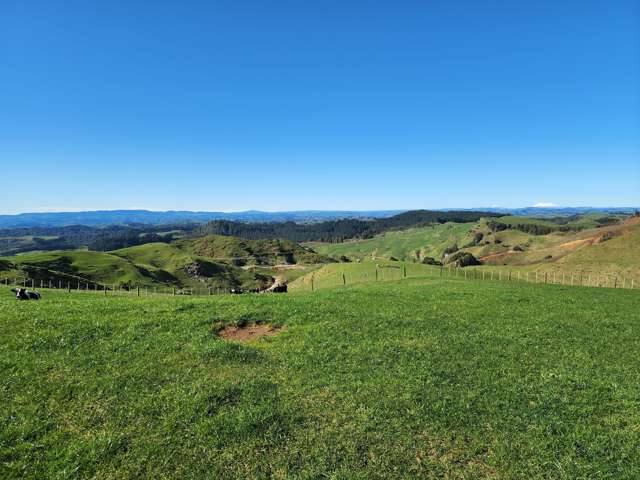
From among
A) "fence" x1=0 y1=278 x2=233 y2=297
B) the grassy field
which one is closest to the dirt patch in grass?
the grassy field

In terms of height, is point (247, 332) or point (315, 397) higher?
point (247, 332)

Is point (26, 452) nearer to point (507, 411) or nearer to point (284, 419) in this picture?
point (284, 419)

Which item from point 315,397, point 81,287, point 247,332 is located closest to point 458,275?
point 247,332

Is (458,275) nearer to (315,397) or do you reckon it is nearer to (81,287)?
(315,397)

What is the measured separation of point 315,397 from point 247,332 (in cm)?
835

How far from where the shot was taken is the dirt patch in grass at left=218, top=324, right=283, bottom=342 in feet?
66.3

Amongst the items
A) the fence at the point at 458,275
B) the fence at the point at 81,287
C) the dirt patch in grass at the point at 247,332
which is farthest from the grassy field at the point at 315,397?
the fence at the point at 458,275

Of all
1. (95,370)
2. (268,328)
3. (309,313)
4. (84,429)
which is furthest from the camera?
(309,313)

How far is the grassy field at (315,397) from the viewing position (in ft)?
34.8

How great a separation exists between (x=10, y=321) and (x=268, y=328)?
13.4 meters

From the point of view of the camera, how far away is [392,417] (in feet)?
41.3

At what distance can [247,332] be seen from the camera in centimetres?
2108

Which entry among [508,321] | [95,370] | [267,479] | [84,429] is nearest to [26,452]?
[84,429]

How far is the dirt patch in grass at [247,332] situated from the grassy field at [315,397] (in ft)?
2.23
